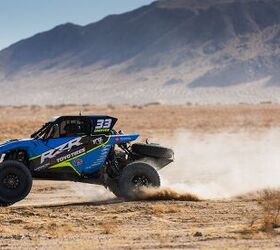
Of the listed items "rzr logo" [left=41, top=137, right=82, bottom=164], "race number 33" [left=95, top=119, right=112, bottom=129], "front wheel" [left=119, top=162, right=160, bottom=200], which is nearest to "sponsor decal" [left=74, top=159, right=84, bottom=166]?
"rzr logo" [left=41, top=137, right=82, bottom=164]

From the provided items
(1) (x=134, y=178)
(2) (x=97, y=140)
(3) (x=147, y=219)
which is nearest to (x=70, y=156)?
(2) (x=97, y=140)

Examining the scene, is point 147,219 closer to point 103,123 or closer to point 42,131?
point 103,123

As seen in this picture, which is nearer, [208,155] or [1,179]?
[1,179]

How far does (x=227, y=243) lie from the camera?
9336 millimetres

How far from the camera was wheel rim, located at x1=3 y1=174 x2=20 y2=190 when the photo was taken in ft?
43.1

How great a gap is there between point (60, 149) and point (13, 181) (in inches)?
43.0

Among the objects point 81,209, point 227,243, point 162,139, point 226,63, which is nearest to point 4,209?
point 81,209

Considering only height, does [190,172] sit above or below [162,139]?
below

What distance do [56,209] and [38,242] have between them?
3324 millimetres

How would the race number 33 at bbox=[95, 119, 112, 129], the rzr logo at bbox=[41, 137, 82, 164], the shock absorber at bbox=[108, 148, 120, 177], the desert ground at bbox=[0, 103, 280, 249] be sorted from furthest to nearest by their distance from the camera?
the shock absorber at bbox=[108, 148, 120, 177] < the race number 33 at bbox=[95, 119, 112, 129] < the rzr logo at bbox=[41, 137, 82, 164] < the desert ground at bbox=[0, 103, 280, 249]

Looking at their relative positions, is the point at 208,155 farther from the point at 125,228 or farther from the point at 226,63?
the point at 226,63

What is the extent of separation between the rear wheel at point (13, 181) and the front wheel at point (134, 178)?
185cm

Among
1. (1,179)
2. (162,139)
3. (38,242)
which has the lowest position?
(38,242)

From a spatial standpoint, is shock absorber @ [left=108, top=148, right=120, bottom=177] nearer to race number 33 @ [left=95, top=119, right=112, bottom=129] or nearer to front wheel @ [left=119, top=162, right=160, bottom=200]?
front wheel @ [left=119, top=162, right=160, bottom=200]
